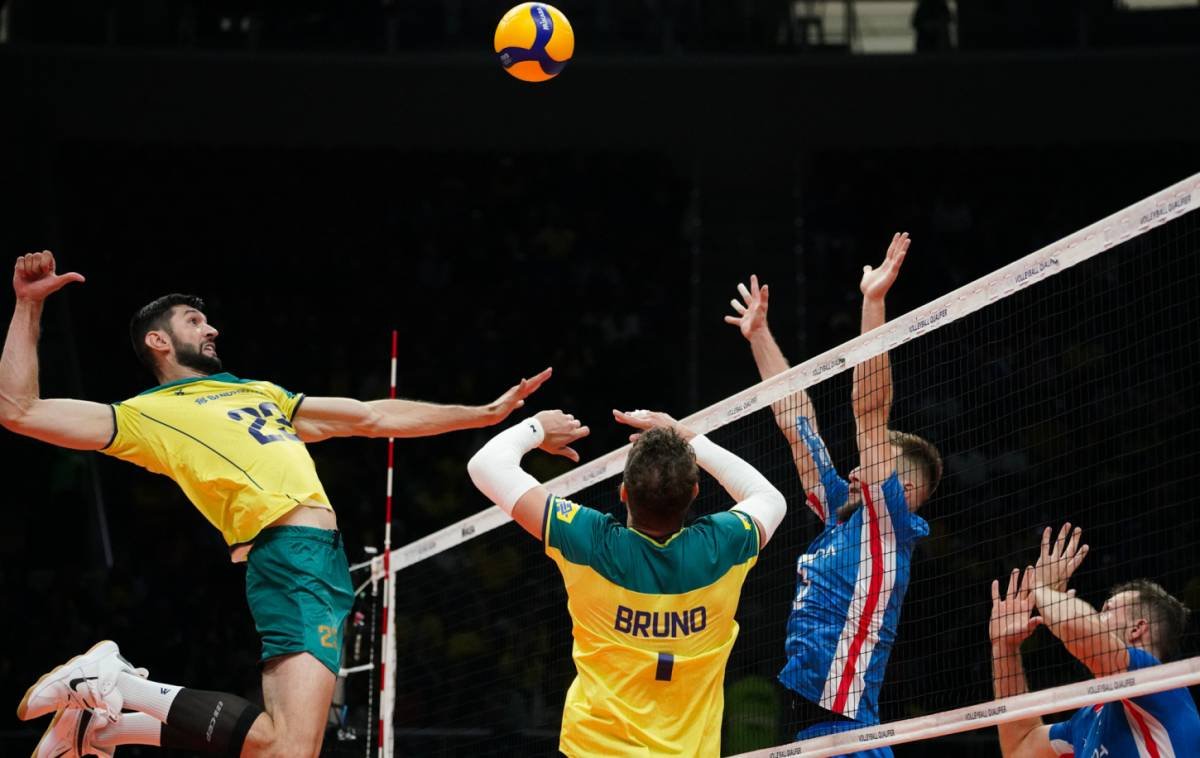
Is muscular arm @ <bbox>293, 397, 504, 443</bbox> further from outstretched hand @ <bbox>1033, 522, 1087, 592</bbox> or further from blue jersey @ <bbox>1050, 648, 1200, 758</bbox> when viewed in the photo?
blue jersey @ <bbox>1050, 648, 1200, 758</bbox>

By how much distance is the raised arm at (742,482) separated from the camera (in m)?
4.82

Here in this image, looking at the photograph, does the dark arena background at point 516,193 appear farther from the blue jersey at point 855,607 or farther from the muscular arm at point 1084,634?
the muscular arm at point 1084,634

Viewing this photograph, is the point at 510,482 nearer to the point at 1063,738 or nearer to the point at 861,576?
the point at 861,576

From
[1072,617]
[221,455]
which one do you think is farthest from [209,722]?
[1072,617]

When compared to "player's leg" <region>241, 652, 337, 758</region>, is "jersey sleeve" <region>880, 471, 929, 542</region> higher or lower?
higher

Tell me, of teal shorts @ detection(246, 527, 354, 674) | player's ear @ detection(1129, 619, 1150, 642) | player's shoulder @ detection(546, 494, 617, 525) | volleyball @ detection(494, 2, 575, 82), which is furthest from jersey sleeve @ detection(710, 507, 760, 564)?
volleyball @ detection(494, 2, 575, 82)

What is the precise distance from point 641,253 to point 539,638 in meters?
6.89

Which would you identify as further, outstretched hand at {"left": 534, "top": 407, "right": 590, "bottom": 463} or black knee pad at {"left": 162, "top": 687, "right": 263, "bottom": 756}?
black knee pad at {"left": 162, "top": 687, "right": 263, "bottom": 756}

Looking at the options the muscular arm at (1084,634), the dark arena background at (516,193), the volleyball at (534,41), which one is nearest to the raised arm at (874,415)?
the muscular arm at (1084,634)

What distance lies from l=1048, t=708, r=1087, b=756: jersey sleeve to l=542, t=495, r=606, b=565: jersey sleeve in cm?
252

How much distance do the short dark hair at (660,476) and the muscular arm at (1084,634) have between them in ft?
6.17

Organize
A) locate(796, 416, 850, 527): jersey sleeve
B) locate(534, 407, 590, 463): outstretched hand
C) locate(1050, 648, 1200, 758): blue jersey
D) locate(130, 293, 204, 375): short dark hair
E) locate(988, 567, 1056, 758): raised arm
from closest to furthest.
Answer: locate(1050, 648, 1200, 758): blue jersey < locate(534, 407, 590, 463): outstretched hand < locate(988, 567, 1056, 758): raised arm < locate(796, 416, 850, 527): jersey sleeve < locate(130, 293, 204, 375): short dark hair

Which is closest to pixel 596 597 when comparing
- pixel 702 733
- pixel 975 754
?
pixel 702 733

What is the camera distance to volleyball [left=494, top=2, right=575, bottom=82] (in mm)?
10148
